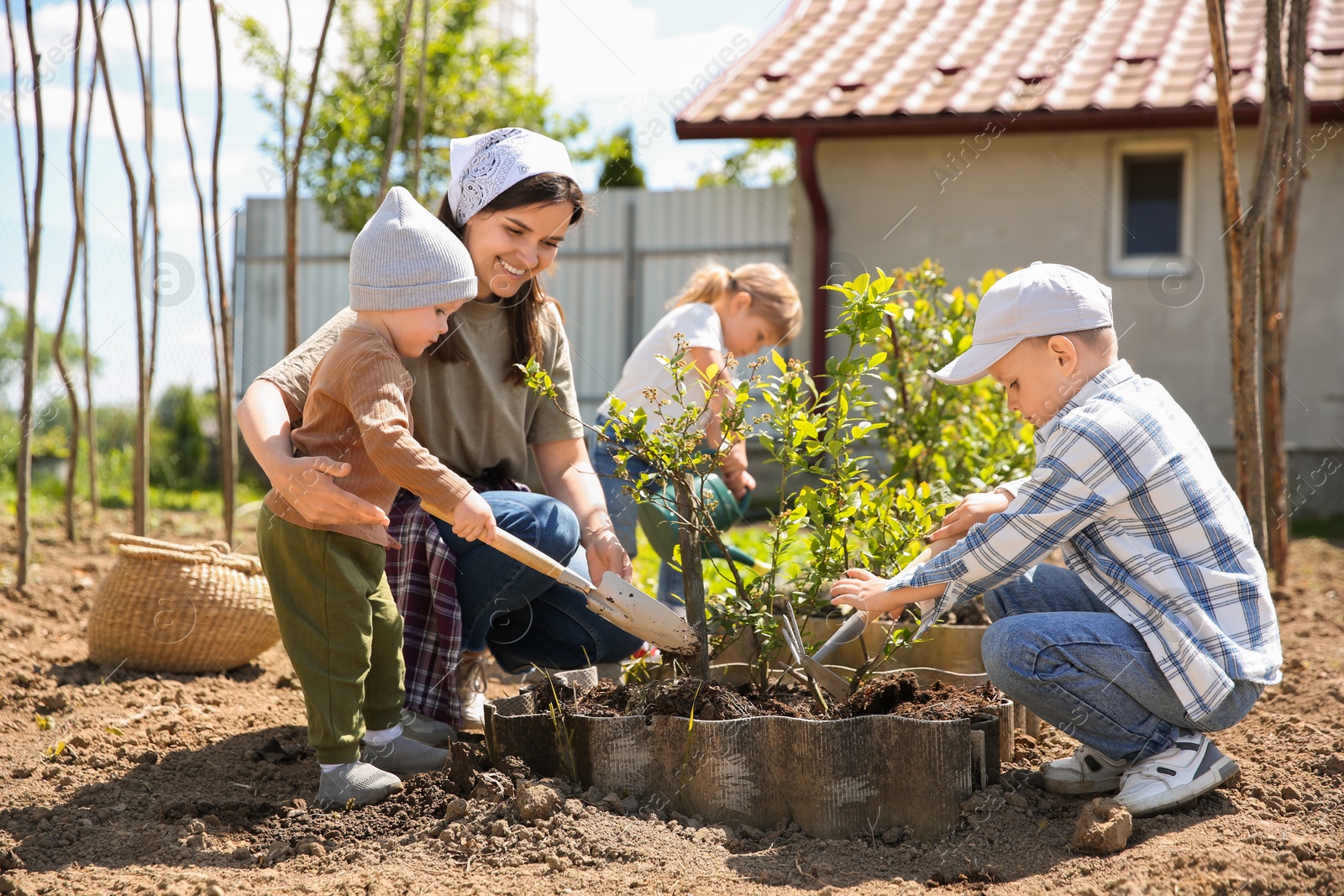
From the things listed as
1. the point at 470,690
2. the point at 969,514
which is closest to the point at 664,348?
the point at 470,690

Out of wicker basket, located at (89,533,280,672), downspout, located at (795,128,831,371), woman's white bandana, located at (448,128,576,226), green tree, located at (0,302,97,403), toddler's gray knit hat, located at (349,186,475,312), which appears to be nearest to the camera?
toddler's gray knit hat, located at (349,186,475,312)

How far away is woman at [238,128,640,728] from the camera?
2.48 meters

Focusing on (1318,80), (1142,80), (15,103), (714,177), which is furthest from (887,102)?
(714,177)

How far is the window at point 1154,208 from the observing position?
7375 mm

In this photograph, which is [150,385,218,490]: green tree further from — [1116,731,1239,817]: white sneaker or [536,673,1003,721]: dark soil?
[1116,731,1239,817]: white sneaker

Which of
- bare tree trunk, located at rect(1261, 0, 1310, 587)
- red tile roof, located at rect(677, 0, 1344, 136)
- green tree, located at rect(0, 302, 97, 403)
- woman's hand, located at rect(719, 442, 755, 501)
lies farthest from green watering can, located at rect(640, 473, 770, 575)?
green tree, located at rect(0, 302, 97, 403)

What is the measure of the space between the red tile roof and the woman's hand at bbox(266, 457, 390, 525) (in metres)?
5.96

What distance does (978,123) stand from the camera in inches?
281

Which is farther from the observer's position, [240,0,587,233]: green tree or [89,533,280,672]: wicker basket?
[240,0,587,233]: green tree

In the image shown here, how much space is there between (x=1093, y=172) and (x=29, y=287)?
20.7ft

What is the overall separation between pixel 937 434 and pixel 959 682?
3.32 ft

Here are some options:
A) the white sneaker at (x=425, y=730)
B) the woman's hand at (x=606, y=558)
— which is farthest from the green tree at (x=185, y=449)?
the woman's hand at (x=606, y=558)

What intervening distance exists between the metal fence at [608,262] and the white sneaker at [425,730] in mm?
5844

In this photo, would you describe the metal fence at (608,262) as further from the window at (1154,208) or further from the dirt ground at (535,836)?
the dirt ground at (535,836)
